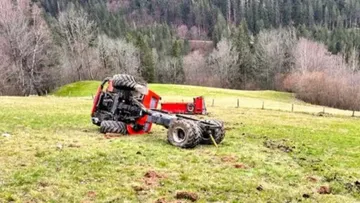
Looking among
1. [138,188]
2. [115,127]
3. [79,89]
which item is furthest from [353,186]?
[79,89]

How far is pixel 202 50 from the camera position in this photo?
5699 inches

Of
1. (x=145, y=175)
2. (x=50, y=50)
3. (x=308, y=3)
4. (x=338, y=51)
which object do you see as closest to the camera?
(x=145, y=175)

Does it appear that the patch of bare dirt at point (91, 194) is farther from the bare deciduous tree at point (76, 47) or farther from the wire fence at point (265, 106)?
the bare deciduous tree at point (76, 47)

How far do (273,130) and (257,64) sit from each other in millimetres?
77151

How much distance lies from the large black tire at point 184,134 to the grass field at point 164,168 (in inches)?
15.7

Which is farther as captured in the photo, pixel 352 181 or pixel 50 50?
pixel 50 50

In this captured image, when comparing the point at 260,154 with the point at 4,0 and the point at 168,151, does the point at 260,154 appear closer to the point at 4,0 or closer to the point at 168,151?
the point at 168,151

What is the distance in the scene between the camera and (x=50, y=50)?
225ft

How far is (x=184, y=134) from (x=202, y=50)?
13071 centimetres

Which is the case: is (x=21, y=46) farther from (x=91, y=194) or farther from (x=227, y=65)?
(x=91, y=194)

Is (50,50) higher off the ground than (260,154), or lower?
higher

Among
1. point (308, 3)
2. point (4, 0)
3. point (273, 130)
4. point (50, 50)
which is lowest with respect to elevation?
point (273, 130)

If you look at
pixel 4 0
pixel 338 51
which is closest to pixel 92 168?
pixel 4 0

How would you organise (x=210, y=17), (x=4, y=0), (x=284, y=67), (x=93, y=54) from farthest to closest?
1. (x=210, y=17)
2. (x=284, y=67)
3. (x=93, y=54)
4. (x=4, y=0)
